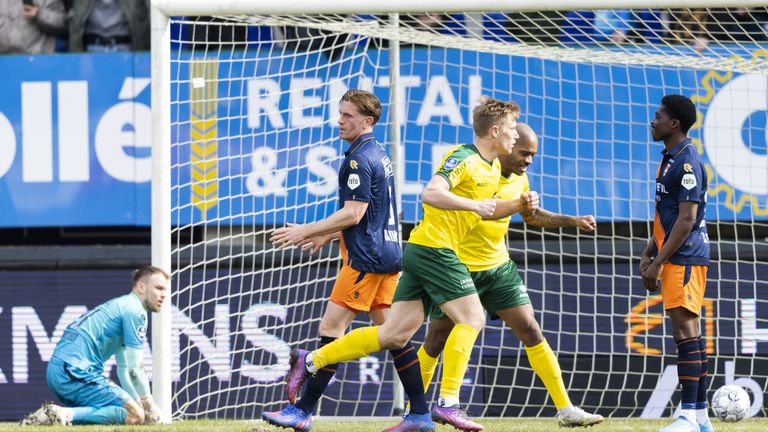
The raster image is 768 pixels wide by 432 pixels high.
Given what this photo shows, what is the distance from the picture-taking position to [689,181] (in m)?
6.45

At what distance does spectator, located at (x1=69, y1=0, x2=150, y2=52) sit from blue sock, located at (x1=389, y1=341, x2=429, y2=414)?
4497 millimetres

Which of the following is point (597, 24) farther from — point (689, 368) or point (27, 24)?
point (27, 24)

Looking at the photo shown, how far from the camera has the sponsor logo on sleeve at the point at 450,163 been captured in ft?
20.1

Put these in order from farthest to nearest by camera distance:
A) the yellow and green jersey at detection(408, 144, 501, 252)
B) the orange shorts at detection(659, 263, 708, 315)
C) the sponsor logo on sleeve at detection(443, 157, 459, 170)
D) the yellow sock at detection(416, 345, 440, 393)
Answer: the yellow sock at detection(416, 345, 440, 393)
the orange shorts at detection(659, 263, 708, 315)
the yellow and green jersey at detection(408, 144, 501, 252)
the sponsor logo on sleeve at detection(443, 157, 459, 170)

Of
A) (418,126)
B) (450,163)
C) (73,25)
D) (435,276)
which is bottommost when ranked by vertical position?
(435,276)

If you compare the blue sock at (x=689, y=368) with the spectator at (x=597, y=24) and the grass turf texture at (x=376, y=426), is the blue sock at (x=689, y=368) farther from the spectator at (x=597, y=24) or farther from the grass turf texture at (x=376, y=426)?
the spectator at (x=597, y=24)

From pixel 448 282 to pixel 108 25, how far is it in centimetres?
490

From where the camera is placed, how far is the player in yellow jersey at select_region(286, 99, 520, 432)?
6195 millimetres

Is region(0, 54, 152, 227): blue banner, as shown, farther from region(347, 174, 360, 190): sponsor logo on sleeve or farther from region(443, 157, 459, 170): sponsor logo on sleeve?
region(443, 157, 459, 170): sponsor logo on sleeve

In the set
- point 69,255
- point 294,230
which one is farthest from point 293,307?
point 294,230

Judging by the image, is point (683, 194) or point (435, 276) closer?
point (435, 276)

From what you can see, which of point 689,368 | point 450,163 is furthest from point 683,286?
point 450,163

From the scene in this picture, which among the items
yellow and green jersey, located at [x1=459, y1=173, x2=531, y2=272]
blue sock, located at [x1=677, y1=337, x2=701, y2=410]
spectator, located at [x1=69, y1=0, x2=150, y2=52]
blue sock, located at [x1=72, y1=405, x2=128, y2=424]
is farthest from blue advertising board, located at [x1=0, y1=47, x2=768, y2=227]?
blue sock, located at [x1=677, y1=337, x2=701, y2=410]

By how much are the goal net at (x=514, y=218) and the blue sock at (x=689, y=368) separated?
96.1 inches
